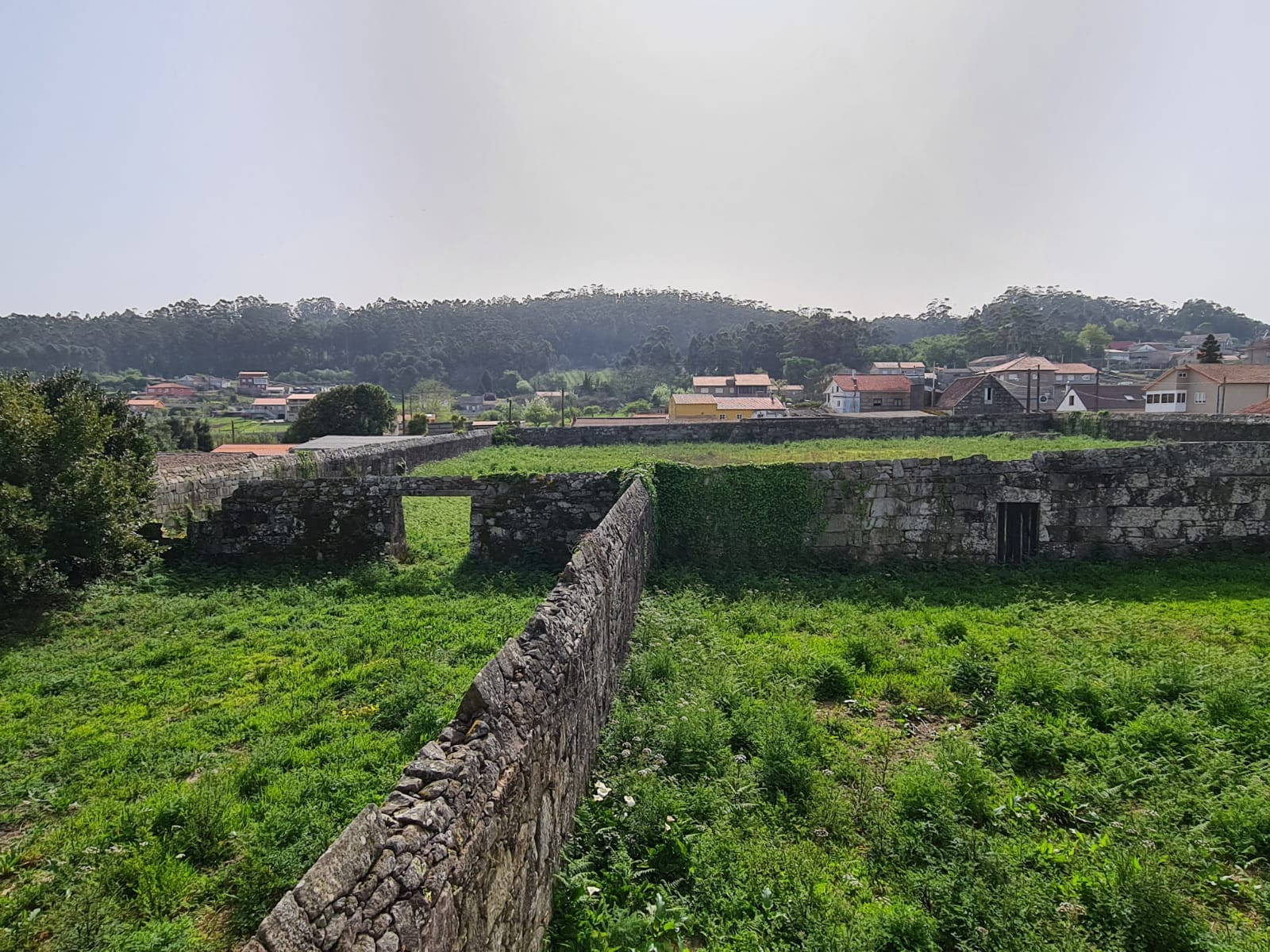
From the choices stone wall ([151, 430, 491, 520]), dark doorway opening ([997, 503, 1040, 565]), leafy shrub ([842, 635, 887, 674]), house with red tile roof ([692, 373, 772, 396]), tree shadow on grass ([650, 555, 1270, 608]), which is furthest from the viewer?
house with red tile roof ([692, 373, 772, 396])

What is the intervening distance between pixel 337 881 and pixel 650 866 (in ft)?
9.36

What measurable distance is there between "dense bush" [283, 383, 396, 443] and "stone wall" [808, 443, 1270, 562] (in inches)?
1238

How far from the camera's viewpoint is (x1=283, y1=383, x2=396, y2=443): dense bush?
38.5m

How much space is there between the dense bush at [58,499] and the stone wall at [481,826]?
8.49m

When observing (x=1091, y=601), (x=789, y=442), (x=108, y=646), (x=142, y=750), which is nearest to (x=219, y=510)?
(x=108, y=646)

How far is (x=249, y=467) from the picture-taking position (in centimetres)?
1836

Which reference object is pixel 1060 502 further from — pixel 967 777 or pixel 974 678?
pixel 967 777

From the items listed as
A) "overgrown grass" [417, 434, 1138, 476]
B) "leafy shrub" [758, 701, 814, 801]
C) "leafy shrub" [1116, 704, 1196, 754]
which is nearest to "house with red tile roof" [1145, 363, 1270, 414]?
"overgrown grass" [417, 434, 1138, 476]

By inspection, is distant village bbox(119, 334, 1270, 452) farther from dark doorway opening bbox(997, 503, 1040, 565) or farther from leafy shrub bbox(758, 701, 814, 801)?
leafy shrub bbox(758, 701, 814, 801)

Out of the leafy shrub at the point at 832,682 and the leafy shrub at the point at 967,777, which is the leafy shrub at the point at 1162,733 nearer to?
the leafy shrub at the point at 967,777

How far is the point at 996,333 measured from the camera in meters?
113

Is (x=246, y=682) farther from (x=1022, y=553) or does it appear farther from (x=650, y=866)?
(x=1022, y=553)

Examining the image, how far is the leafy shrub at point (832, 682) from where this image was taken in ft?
24.3

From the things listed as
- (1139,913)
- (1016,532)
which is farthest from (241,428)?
(1139,913)
